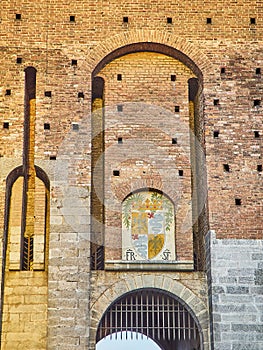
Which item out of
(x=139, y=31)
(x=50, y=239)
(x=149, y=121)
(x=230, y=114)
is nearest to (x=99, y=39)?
(x=139, y=31)

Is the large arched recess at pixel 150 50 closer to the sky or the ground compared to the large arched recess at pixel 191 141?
closer to the sky

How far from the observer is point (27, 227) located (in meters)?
16.5

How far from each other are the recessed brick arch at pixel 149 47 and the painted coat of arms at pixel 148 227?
2.77m

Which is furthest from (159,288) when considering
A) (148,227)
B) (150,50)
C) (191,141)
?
(150,50)

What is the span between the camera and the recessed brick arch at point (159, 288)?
50.5 ft

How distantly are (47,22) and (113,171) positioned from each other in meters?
3.41

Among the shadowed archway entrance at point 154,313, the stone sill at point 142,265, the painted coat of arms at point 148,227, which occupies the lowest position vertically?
the shadowed archway entrance at point 154,313

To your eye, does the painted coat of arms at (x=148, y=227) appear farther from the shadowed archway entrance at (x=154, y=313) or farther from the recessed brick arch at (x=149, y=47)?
the recessed brick arch at (x=149, y=47)

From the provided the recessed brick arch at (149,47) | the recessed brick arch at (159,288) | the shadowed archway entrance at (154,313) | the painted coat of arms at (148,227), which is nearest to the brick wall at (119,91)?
the recessed brick arch at (149,47)

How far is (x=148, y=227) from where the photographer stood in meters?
16.1

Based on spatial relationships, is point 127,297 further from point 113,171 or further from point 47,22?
point 47,22

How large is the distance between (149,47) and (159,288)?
4994mm

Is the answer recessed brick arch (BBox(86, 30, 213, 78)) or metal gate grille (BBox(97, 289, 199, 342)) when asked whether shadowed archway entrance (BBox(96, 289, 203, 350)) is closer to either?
metal gate grille (BBox(97, 289, 199, 342))

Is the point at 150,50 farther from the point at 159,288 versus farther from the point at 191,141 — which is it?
the point at 159,288
